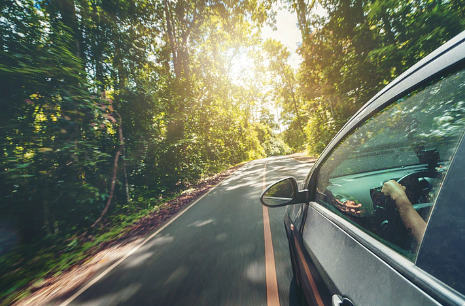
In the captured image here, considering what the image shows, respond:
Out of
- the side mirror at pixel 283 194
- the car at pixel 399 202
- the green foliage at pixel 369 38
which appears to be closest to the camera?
the car at pixel 399 202

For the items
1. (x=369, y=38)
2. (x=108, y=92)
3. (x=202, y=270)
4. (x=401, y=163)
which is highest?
(x=108, y=92)

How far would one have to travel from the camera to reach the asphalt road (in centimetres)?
230

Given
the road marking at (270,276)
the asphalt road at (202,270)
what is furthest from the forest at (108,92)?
the road marking at (270,276)

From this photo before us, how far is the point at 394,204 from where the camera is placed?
0.97 m

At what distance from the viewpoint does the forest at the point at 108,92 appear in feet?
14.1

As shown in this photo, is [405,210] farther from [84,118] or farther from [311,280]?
[84,118]

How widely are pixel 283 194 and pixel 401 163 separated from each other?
3.03 feet

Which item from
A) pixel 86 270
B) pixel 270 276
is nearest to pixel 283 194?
pixel 270 276

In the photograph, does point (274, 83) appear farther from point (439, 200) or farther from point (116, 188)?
point (439, 200)

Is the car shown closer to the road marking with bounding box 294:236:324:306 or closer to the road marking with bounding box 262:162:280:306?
the road marking with bounding box 294:236:324:306

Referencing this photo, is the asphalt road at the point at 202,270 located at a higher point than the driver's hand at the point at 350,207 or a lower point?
lower

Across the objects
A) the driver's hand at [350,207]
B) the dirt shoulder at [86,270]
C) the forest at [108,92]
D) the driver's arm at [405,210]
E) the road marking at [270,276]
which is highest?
the forest at [108,92]

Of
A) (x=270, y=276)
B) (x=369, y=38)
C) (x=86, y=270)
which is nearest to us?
(x=270, y=276)

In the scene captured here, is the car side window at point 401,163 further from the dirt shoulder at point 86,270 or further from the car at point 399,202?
the dirt shoulder at point 86,270
